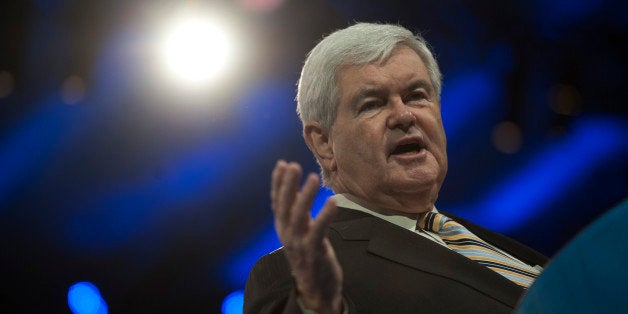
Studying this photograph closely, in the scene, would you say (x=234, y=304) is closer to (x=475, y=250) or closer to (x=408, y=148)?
(x=408, y=148)

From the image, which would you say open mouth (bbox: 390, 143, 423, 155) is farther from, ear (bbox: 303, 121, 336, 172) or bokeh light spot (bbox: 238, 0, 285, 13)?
bokeh light spot (bbox: 238, 0, 285, 13)

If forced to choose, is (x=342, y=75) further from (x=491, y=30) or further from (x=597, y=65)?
(x=597, y=65)

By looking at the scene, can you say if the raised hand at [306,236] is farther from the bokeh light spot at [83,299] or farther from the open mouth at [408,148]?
the bokeh light spot at [83,299]

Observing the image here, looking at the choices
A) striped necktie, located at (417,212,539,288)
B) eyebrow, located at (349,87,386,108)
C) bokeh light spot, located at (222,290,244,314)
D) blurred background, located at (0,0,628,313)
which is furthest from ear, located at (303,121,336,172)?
bokeh light spot, located at (222,290,244,314)

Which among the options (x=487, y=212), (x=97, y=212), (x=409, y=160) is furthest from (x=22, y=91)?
(x=487, y=212)

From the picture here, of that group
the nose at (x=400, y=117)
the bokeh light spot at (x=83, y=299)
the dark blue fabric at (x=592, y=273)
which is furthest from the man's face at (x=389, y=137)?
the bokeh light spot at (x=83, y=299)

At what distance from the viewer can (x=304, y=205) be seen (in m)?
1.06

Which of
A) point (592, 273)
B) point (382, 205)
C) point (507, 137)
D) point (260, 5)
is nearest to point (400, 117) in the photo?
point (382, 205)

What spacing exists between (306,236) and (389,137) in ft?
2.79

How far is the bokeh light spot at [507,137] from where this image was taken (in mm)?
3611

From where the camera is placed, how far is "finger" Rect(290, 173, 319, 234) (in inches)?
41.1

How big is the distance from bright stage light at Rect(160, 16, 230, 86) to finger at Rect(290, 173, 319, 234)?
8.32 ft

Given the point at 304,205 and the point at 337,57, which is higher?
the point at 337,57

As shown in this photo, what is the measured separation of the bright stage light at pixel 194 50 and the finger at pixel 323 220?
2555 millimetres
